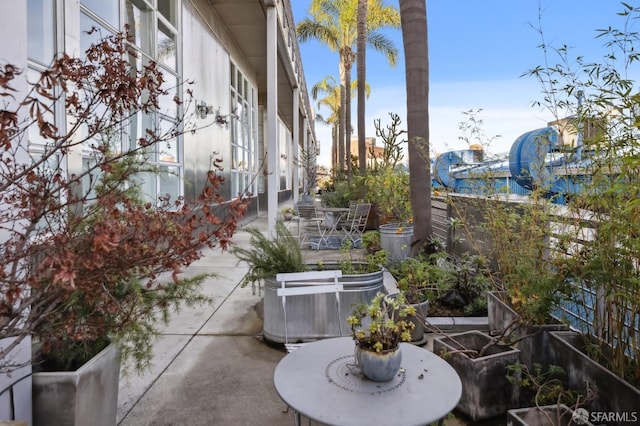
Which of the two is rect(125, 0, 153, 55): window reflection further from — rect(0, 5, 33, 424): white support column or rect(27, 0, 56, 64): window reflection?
rect(0, 5, 33, 424): white support column

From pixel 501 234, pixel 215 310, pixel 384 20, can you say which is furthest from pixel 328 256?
pixel 384 20

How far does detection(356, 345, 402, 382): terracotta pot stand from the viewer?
5.61 ft

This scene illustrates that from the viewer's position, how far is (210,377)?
288 centimetres

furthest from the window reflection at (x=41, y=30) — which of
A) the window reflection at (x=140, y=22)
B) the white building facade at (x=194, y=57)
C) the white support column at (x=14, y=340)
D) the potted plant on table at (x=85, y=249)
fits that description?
the potted plant on table at (x=85, y=249)

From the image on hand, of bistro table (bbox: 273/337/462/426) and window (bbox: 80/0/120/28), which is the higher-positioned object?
window (bbox: 80/0/120/28)

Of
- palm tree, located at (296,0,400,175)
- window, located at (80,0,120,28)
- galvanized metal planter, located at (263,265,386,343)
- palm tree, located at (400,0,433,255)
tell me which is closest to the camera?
galvanized metal planter, located at (263,265,386,343)

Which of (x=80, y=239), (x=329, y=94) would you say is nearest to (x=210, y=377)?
(x=80, y=239)

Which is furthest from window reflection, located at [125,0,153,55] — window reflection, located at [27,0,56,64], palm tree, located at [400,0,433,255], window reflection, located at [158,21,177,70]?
palm tree, located at [400,0,433,255]

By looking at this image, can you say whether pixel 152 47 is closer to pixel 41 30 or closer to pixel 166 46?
pixel 166 46

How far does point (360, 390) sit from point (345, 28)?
21367mm

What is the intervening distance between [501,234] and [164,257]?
9.29ft

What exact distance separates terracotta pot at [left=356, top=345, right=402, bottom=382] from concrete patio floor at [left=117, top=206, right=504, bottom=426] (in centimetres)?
89

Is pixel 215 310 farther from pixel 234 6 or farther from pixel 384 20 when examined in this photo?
pixel 384 20

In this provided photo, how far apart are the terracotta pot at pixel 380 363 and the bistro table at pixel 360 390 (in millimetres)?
33
